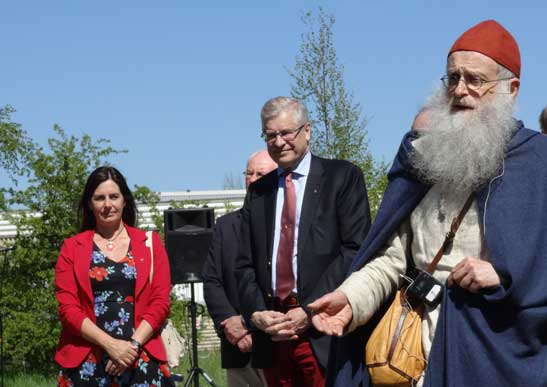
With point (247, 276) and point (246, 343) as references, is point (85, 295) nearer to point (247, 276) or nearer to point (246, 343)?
point (246, 343)

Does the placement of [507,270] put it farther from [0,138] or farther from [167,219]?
[0,138]

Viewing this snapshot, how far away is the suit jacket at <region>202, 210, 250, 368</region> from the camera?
20.4 feet

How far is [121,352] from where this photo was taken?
20.0 ft

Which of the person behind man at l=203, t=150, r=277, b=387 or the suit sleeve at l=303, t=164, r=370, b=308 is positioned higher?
the suit sleeve at l=303, t=164, r=370, b=308

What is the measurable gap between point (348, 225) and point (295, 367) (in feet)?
2.75

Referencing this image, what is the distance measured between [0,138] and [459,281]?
1506 centimetres

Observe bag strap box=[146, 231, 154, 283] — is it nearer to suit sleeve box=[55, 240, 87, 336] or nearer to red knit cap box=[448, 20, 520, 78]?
suit sleeve box=[55, 240, 87, 336]

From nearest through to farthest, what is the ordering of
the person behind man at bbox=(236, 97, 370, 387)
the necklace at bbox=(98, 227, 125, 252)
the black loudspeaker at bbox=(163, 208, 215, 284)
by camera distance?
the person behind man at bbox=(236, 97, 370, 387) < the necklace at bbox=(98, 227, 125, 252) < the black loudspeaker at bbox=(163, 208, 215, 284)

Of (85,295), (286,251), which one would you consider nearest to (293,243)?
(286,251)

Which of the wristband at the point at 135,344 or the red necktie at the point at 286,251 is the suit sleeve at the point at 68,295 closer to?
the wristband at the point at 135,344

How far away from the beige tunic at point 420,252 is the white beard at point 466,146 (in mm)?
82

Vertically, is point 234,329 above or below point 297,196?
below

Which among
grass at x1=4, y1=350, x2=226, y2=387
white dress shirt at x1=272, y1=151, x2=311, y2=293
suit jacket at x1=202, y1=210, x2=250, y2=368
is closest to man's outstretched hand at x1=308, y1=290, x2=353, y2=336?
white dress shirt at x1=272, y1=151, x2=311, y2=293

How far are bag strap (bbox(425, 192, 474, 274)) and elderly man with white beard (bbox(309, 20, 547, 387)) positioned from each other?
0.05 feet
